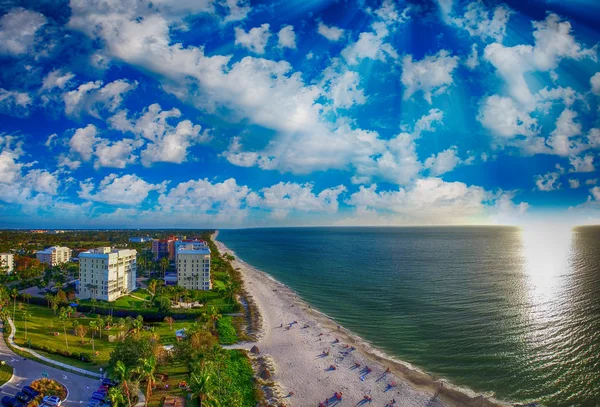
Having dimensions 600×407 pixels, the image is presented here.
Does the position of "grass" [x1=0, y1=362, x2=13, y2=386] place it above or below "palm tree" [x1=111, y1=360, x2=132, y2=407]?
below

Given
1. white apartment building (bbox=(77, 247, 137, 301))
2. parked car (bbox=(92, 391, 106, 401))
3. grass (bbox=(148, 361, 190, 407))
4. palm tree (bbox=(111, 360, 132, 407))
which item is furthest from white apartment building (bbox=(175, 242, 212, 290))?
palm tree (bbox=(111, 360, 132, 407))

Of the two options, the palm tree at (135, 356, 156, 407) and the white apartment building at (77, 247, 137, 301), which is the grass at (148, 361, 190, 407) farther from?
the white apartment building at (77, 247, 137, 301)

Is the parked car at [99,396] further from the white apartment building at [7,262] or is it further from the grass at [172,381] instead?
the white apartment building at [7,262]

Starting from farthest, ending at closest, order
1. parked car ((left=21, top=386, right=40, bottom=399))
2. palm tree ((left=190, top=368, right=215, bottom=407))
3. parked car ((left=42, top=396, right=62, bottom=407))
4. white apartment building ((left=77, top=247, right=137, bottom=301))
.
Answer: white apartment building ((left=77, top=247, right=137, bottom=301))
parked car ((left=21, top=386, right=40, bottom=399))
parked car ((left=42, top=396, right=62, bottom=407))
palm tree ((left=190, top=368, right=215, bottom=407))

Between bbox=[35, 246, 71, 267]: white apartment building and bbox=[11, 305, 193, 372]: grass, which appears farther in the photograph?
bbox=[35, 246, 71, 267]: white apartment building

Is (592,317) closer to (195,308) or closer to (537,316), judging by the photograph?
(537,316)

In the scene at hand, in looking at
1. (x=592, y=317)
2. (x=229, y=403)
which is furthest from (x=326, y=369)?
(x=592, y=317)

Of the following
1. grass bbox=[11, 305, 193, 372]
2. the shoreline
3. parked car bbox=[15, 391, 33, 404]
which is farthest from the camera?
grass bbox=[11, 305, 193, 372]
